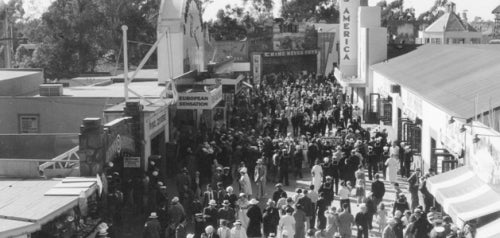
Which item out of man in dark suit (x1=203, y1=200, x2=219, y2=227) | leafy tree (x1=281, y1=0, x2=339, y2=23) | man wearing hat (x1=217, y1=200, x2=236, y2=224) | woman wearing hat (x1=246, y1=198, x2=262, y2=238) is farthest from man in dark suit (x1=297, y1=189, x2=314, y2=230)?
leafy tree (x1=281, y1=0, x2=339, y2=23)

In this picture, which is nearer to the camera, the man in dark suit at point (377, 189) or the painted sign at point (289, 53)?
the man in dark suit at point (377, 189)

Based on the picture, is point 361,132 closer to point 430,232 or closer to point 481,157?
point 481,157

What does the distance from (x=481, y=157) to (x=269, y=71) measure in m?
47.8

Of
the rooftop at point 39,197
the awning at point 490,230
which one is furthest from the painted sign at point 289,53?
the awning at point 490,230

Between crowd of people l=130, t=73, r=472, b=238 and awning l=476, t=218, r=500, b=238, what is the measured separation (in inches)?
18.3

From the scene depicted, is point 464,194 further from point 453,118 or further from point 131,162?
point 131,162

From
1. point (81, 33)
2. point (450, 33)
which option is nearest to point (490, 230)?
point (81, 33)

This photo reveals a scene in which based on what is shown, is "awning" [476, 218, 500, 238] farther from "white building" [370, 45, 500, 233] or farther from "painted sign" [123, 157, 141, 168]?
"painted sign" [123, 157, 141, 168]

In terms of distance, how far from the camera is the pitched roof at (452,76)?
20.5 metres

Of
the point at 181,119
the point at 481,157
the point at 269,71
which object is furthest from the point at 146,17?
the point at 481,157

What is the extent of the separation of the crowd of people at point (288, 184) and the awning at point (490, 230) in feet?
1.53

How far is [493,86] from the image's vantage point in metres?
21.1

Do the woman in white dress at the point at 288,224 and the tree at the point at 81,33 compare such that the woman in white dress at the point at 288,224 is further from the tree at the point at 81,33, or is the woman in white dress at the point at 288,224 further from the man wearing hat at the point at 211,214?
the tree at the point at 81,33

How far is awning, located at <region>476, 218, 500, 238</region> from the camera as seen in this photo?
1328 cm
